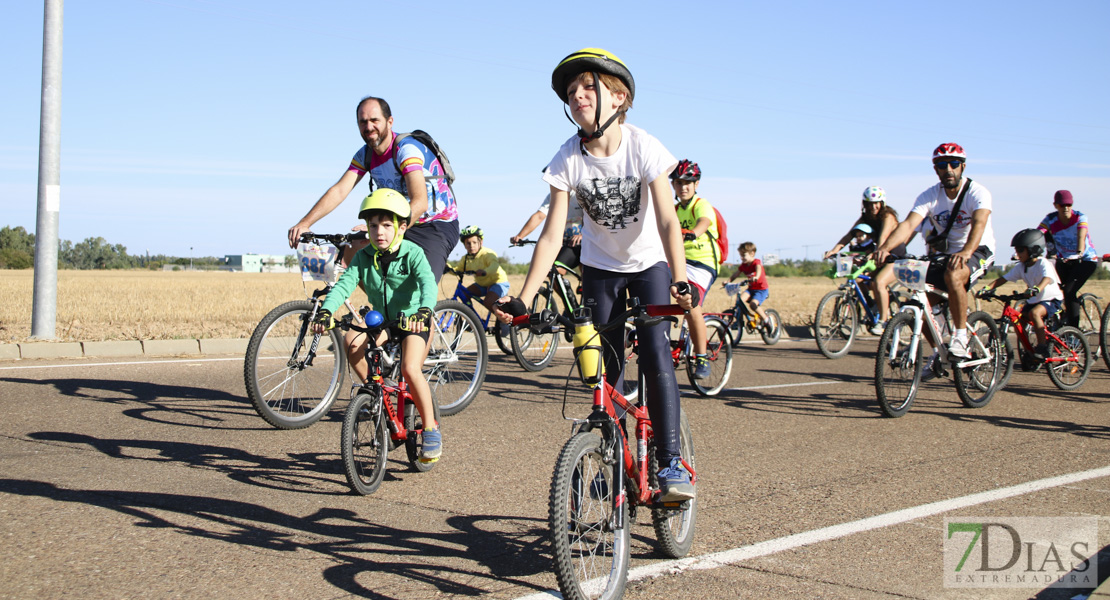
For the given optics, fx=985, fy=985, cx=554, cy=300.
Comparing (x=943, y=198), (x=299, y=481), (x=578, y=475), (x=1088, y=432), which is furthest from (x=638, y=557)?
(x=943, y=198)

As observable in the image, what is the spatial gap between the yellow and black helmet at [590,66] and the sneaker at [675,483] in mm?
1507

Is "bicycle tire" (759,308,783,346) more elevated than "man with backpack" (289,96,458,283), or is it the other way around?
"man with backpack" (289,96,458,283)

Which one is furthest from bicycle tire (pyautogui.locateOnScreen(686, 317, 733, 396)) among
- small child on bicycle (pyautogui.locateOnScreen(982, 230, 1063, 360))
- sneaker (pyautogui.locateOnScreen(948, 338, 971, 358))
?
small child on bicycle (pyautogui.locateOnScreen(982, 230, 1063, 360))

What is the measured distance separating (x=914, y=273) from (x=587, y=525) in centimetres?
539

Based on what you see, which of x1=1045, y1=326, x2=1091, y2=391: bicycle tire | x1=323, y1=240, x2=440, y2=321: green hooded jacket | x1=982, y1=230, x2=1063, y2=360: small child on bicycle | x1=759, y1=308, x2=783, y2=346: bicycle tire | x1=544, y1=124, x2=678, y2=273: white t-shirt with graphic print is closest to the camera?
x1=544, y1=124, x2=678, y2=273: white t-shirt with graphic print

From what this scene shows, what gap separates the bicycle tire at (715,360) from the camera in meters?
8.65

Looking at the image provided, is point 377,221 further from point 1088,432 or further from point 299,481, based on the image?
point 1088,432

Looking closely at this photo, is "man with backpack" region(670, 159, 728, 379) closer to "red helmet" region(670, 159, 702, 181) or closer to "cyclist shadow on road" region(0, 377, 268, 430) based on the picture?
"red helmet" region(670, 159, 702, 181)

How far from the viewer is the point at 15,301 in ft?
63.4

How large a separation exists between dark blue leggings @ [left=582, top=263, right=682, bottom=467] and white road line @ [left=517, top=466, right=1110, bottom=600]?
43 centimetres

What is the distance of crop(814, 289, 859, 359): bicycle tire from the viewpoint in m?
12.6

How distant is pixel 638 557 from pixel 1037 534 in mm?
1800

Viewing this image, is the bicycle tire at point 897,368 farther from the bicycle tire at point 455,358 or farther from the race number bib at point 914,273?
the bicycle tire at point 455,358

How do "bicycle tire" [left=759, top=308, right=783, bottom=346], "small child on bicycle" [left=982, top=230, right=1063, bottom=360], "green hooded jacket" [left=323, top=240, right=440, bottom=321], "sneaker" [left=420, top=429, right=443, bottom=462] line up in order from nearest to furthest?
"sneaker" [left=420, top=429, right=443, bottom=462], "green hooded jacket" [left=323, top=240, right=440, bottom=321], "small child on bicycle" [left=982, top=230, right=1063, bottom=360], "bicycle tire" [left=759, top=308, right=783, bottom=346]
